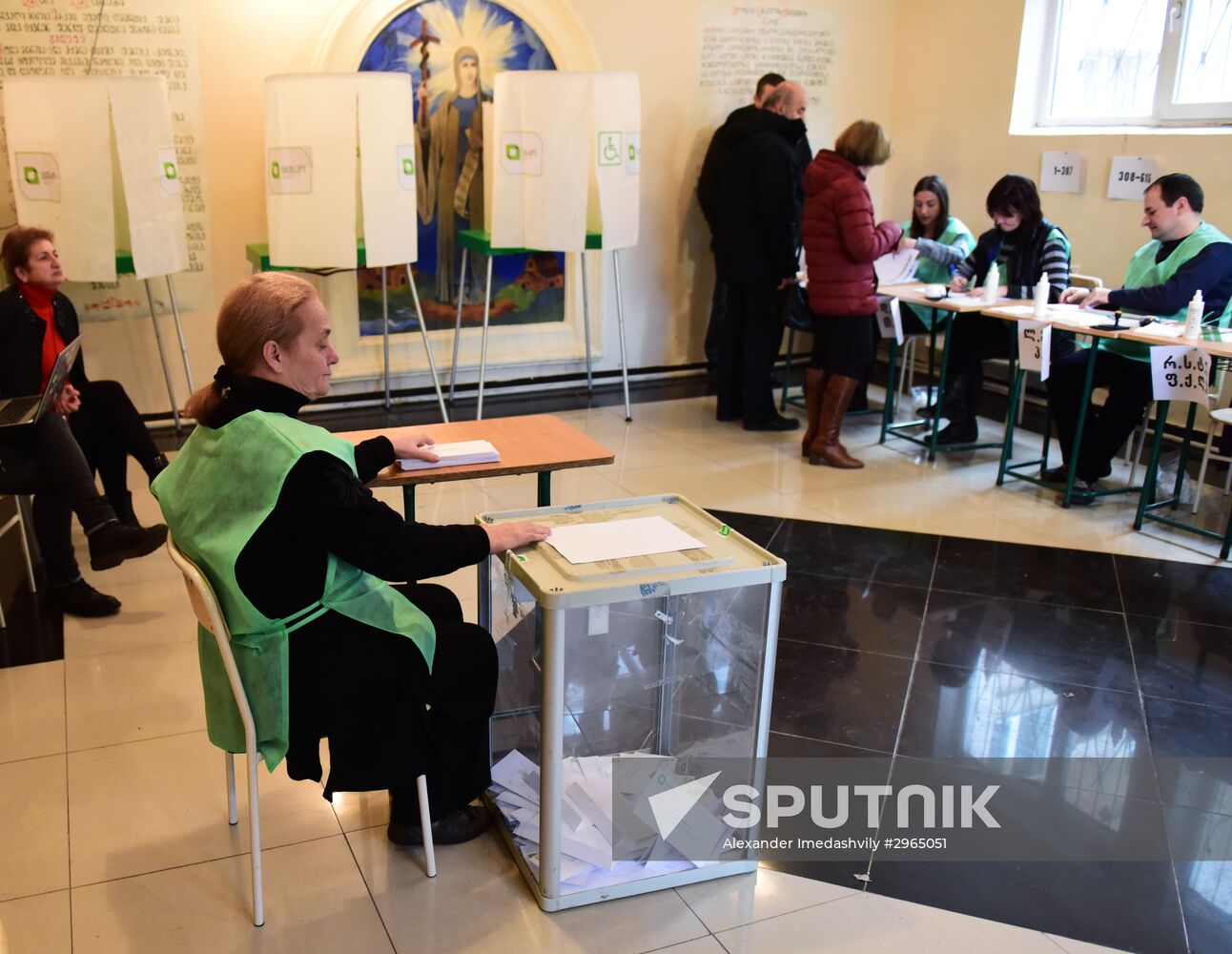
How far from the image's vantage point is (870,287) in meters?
5.04

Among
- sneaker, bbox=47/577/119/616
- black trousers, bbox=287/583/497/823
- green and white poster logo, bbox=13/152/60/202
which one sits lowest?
sneaker, bbox=47/577/119/616

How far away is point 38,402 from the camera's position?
11.5 ft

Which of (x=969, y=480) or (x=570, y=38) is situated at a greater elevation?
(x=570, y=38)

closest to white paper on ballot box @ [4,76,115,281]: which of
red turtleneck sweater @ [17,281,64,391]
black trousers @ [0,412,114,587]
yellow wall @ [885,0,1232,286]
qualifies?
red turtleneck sweater @ [17,281,64,391]

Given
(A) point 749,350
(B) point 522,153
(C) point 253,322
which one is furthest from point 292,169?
(C) point 253,322

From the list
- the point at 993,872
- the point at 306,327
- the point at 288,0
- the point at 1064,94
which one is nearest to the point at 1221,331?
the point at 1064,94

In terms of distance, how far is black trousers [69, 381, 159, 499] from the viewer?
12.8 ft

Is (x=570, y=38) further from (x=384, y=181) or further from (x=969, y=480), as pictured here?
(x=969, y=480)

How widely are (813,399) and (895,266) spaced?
94 centimetres

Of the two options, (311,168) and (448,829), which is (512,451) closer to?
(448,829)

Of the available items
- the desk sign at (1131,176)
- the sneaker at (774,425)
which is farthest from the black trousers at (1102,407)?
the sneaker at (774,425)

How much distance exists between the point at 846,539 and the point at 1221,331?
1716 millimetres

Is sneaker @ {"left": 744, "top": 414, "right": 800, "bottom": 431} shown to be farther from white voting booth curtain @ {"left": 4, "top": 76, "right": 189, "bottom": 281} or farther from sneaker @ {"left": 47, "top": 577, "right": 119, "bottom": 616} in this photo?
sneaker @ {"left": 47, "top": 577, "right": 119, "bottom": 616}

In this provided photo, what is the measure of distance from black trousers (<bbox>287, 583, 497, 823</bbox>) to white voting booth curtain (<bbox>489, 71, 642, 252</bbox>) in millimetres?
3418
